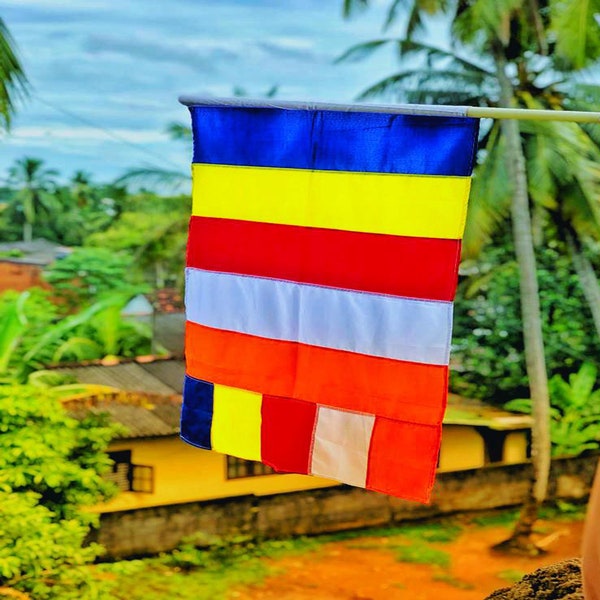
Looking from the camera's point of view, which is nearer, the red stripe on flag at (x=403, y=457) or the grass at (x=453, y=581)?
the red stripe on flag at (x=403, y=457)

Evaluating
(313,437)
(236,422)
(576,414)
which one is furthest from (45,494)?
(576,414)

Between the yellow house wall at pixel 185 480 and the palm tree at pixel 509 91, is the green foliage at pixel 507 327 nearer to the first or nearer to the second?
the palm tree at pixel 509 91

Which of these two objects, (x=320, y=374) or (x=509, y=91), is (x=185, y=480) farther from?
(x=320, y=374)

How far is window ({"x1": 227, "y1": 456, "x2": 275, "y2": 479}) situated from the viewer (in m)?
13.8

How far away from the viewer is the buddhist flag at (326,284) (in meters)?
3.94

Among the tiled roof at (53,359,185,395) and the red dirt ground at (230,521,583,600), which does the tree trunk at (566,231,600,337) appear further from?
the tiled roof at (53,359,185,395)

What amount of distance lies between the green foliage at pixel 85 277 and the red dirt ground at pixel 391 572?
8.68 metres

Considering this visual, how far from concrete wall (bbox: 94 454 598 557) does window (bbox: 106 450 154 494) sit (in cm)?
33

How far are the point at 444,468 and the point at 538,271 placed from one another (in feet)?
12.9

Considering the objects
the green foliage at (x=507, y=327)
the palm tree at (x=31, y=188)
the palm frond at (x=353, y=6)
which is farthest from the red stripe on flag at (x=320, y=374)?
the palm tree at (x=31, y=188)

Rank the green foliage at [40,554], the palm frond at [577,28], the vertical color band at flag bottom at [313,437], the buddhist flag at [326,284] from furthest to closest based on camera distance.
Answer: the palm frond at [577,28] → the green foliage at [40,554] → the vertical color band at flag bottom at [313,437] → the buddhist flag at [326,284]

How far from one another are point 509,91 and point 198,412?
11.2m

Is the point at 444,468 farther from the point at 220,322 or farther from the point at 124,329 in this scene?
the point at 220,322

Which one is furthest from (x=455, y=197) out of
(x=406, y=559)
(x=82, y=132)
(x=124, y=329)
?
(x=82, y=132)
